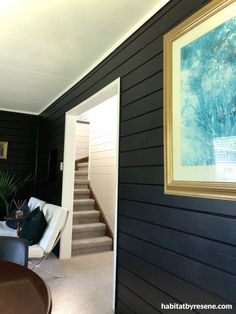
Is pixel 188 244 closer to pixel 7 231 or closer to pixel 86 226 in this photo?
pixel 7 231

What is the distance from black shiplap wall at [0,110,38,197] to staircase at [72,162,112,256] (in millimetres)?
1068

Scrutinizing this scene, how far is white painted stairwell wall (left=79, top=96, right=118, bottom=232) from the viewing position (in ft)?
14.7

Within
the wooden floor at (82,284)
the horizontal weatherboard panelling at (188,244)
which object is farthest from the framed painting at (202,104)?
the wooden floor at (82,284)

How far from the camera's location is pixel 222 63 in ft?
4.49

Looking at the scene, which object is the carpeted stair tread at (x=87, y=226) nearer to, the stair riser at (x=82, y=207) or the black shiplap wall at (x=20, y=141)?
the stair riser at (x=82, y=207)

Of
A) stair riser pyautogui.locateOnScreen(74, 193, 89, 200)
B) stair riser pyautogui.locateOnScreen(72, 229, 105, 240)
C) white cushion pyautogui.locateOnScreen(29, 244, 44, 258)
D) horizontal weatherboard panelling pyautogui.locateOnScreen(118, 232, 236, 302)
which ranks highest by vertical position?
stair riser pyautogui.locateOnScreen(74, 193, 89, 200)

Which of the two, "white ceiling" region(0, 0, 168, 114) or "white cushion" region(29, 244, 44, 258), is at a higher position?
"white ceiling" region(0, 0, 168, 114)

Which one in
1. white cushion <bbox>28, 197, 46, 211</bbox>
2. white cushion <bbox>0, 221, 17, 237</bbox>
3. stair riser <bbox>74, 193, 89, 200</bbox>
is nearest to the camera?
white cushion <bbox>0, 221, 17, 237</bbox>

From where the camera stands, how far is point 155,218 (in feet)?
5.96

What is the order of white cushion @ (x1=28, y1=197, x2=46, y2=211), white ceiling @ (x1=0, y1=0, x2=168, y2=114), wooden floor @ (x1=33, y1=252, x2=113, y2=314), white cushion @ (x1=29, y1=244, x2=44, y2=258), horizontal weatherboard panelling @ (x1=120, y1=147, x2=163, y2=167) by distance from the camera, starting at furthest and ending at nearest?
1. white cushion @ (x1=28, y1=197, x2=46, y2=211)
2. white cushion @ (x1=29, y1=244, x2=44, y2=258)
3. wooden floor @ (x1=33, y1=252, x2=113, y2=314)
4. white ceiling @ (x1=0, y1=0, x2=168, y2=114)
5. horizontal weatherboard panelling @ (x1=120, y1=147, x2=163, y2=167)

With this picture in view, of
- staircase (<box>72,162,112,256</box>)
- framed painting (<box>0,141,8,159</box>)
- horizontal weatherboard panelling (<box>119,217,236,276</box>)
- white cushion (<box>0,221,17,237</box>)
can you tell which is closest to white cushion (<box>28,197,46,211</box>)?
white cushion (<box>0,221,17,237</box>)

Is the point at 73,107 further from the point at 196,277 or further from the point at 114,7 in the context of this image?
the point at 196,277

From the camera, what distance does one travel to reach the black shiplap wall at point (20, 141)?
5.05 m

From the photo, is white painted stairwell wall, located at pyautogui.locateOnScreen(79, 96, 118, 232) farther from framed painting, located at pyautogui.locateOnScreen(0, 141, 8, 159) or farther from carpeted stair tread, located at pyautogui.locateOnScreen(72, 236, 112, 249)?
framed painting, located at pyautogui.locateOnScreen(0, 141, 8, 159)
